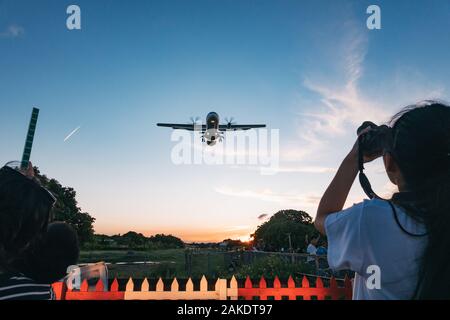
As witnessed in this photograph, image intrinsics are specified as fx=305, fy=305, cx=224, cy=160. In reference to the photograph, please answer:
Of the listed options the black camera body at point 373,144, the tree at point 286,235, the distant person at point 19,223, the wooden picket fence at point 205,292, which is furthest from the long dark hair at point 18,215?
the tree at point 286,235

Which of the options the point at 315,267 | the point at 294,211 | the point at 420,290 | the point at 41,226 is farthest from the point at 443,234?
the point at 294,211

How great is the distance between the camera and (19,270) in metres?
1.63

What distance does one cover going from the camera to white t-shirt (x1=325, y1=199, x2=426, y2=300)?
1.27 metres

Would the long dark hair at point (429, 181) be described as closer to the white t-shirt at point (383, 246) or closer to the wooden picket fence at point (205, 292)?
the white t-shirt at point (383, 246)

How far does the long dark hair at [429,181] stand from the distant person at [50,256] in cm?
170

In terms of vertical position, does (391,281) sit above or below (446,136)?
below

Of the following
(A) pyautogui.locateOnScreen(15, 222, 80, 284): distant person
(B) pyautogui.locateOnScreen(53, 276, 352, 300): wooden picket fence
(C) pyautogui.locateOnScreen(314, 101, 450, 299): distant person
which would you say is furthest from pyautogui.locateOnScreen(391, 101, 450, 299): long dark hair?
(B) pyautogui.locateOnScreen(53, 276, 352, 300): wooden picket fence

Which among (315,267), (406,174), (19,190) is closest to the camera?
(406,174)

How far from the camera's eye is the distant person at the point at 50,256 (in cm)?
162

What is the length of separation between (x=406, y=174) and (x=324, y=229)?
449 mm

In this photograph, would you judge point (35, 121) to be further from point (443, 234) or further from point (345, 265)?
point (443, 234)

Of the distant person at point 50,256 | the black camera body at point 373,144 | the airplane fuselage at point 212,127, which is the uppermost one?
the airplane fuselage at point 212,127

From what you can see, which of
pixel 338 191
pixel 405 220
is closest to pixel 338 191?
pixel 338 191
